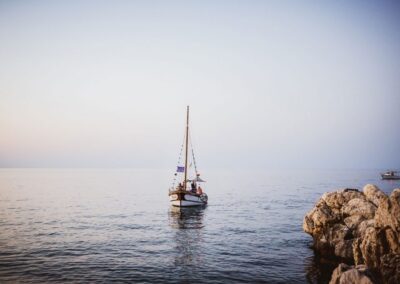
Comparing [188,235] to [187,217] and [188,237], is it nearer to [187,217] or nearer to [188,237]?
[188,237]

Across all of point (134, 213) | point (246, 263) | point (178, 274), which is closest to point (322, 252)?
point (246, 263)

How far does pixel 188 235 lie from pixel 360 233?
18.3 meters

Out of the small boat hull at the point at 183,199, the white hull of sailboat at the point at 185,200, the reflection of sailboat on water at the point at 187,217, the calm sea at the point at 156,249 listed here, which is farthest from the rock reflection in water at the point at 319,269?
the white hull of sailboat at the point at 185,200

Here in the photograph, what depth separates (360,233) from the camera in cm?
2261

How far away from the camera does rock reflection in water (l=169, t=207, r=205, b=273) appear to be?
24.6 metres

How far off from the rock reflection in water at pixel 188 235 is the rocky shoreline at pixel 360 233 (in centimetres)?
1062

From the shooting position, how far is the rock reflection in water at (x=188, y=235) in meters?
24.6

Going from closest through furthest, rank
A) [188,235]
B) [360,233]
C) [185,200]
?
[360,233], [188,235], [185,200]

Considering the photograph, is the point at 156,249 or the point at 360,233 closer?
the point at 360,233

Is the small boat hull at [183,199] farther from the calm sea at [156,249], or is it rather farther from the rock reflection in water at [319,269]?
the rock reflection in water at [319,269]

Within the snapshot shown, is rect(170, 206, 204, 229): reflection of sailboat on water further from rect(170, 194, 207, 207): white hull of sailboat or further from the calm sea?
rect(170, 194, 207, 207): white hull of sailboat

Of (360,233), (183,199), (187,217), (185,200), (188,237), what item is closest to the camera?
(360,233)

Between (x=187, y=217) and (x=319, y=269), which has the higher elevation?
(x=319, y=269)

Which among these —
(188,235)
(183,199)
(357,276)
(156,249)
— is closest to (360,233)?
(357,276)
